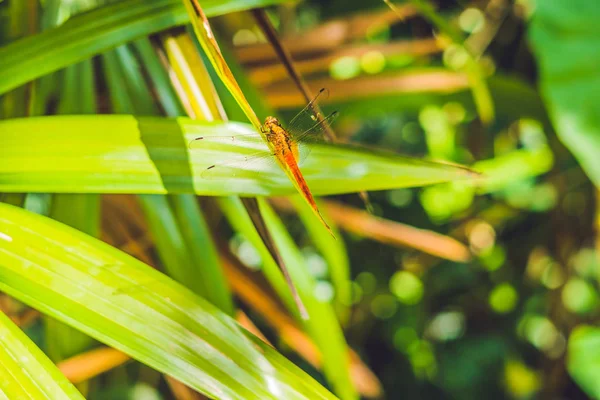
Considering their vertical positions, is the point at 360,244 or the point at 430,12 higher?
the point at 360,244

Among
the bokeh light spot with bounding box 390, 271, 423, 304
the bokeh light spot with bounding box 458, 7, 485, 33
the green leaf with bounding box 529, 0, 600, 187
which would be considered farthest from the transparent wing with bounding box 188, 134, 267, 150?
the bokeh light spot with bounding box 458, 7, 485, 33

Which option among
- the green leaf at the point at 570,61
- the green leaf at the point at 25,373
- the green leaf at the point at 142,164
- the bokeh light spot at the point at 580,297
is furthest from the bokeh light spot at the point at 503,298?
the green leaf at the point at 25,373

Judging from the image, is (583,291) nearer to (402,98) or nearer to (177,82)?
(402,98)

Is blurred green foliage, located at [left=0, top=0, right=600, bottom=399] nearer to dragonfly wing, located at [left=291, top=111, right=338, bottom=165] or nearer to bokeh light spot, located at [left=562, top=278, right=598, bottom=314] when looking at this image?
bokeh light spot, located at [left=562, top=278, right=598, bottom=314]

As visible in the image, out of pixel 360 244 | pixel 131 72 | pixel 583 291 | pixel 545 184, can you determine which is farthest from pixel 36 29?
pixel 583 291

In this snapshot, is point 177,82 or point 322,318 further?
point 322,318

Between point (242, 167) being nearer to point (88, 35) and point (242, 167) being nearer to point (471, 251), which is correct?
point (88, 35)

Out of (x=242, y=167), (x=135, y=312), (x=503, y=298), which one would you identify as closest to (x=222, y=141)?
(x=242, y=167)

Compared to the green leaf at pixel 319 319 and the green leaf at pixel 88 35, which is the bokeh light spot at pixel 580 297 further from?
the green leaf at pixel 88 35
